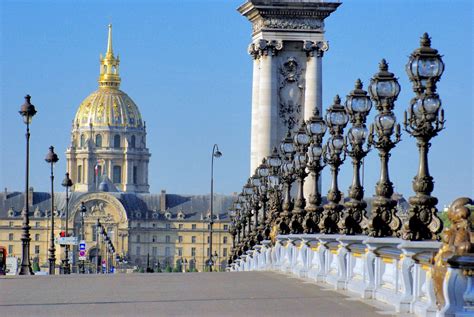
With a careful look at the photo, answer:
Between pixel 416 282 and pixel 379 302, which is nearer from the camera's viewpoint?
pixel 416 282

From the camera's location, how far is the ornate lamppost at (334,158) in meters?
37.3

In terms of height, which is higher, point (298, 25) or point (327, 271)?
point (298, 25)

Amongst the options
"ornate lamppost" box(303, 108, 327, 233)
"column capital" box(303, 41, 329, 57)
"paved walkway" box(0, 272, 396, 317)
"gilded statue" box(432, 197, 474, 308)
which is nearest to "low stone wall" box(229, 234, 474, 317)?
"gilded statue" box(432, 197, 474, 308)

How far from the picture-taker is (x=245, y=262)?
2608 inches

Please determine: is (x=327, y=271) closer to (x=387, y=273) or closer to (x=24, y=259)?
(x=387, y=273)

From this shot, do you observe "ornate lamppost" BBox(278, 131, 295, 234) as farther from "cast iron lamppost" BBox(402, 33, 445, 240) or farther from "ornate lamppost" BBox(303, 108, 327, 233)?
"cast iron lamppost" BBox(402, 33, 445, 240)

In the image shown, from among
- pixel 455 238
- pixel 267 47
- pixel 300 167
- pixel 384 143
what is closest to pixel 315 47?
pixel 267 47

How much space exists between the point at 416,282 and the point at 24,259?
38883mm

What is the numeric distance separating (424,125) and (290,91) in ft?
185

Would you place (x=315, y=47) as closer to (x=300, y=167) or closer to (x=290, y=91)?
(x=290, y=91)

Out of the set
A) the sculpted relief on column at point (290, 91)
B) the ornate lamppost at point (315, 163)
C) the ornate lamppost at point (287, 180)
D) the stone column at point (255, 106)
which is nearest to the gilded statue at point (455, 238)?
the ornate lamppost at point (315, 163)

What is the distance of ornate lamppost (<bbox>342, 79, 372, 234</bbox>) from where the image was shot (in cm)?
3331

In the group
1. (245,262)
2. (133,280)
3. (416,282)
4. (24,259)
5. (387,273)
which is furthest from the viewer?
(245,262)

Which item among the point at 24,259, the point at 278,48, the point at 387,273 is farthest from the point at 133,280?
the point at 278,48
